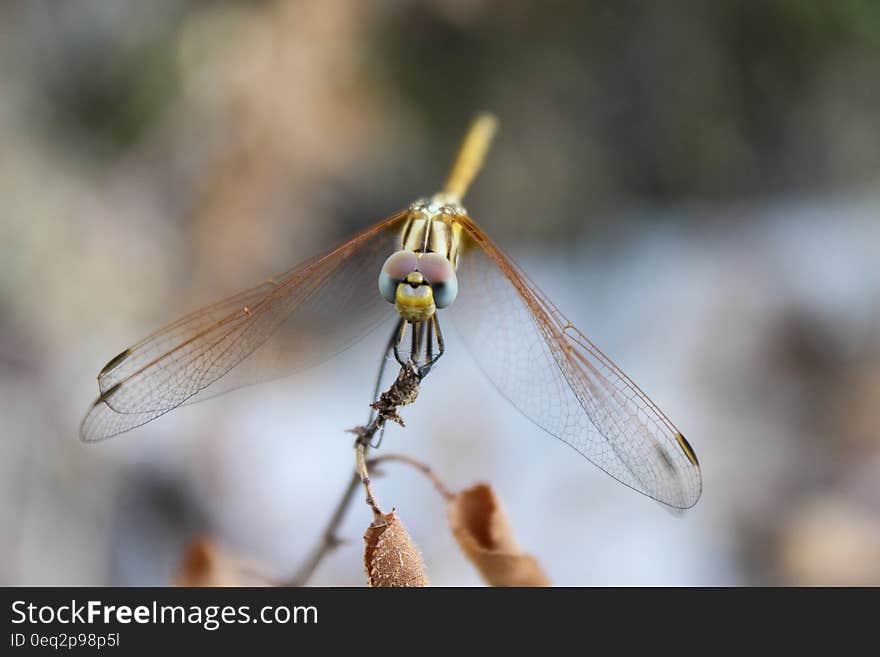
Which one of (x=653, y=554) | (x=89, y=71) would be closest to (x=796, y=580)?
(x=653, y=554)

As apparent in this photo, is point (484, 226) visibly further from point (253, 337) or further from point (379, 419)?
point (379, 419)

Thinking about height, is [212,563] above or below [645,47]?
below

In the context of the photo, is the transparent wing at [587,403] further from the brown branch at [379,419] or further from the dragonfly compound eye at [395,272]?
the brown branch at [379,419]

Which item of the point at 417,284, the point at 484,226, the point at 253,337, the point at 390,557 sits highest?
the point at 484,226

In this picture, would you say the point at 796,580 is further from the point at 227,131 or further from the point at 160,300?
the point at 227,131

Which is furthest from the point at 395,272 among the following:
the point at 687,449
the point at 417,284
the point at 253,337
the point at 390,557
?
the point at 687,449

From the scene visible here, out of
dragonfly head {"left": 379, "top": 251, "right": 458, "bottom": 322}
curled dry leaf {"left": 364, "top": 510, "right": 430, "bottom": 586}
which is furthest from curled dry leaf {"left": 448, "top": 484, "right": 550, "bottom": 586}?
dragonfly head {"left": 379, "top": 251, "right": 458, "bottom": 322}
